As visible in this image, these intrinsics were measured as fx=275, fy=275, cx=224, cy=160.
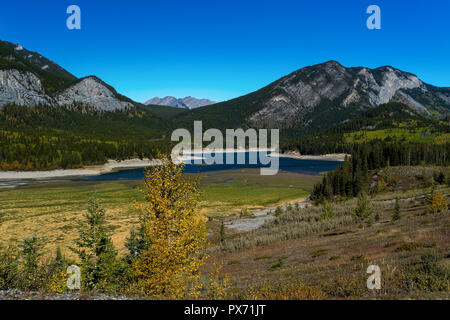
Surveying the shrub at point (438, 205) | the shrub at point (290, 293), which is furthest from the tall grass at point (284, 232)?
the shrub at point (290, 293)

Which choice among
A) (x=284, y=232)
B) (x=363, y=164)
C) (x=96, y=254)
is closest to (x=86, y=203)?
(x=284, y=232)

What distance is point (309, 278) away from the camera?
622 inches

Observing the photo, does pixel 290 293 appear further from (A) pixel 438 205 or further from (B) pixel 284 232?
(A) pixel 438 205

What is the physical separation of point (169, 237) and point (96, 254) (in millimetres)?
8510

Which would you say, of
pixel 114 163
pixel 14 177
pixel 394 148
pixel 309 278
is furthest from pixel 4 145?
pixel 394 148

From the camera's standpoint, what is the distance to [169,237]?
48.7 ft

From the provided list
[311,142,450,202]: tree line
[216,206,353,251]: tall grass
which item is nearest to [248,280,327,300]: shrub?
[216,206,353,251]: tall grass

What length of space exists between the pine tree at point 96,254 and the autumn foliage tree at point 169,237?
15.7 ft

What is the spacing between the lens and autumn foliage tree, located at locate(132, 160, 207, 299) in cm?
1391

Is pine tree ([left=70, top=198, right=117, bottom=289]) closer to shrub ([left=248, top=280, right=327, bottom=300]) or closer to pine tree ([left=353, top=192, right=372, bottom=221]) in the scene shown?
shrub ([left=248, top=280, right=327, bottom=300])

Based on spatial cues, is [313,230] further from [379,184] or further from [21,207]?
[21,207]

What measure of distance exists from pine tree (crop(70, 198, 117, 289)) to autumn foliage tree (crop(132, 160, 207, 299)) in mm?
4794

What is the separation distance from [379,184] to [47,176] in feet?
418

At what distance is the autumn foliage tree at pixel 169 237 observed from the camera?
13906mm
